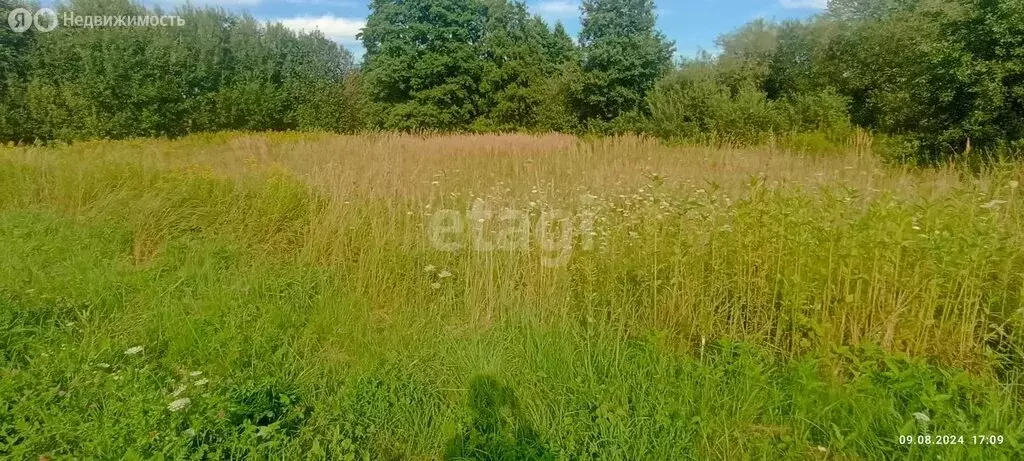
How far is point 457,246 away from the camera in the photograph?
3.68 m

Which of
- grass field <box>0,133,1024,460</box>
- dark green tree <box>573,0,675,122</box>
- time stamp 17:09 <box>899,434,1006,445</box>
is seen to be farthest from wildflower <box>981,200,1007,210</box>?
dark green tree <box>573,0,675,122</box>

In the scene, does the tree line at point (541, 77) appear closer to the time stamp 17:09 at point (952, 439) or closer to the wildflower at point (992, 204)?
the wildflower at point (992, 204)

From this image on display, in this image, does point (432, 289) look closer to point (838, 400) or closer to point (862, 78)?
point (838, 400)

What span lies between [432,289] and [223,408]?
1516mm

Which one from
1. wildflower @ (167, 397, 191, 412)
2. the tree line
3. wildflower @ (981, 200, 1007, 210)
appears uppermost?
the tree line

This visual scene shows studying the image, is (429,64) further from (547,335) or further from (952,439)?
(952,439)

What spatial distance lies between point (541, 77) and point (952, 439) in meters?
22.2

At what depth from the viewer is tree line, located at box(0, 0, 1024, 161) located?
7.26 m

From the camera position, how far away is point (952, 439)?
1.82m

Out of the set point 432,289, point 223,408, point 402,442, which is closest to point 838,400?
point 402,442

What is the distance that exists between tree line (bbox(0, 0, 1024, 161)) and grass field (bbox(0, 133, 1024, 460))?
464 cm

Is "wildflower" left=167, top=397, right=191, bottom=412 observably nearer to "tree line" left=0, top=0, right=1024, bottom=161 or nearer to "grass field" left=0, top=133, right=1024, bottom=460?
"grass field" left=0, top=133, right=1024, bottom=460

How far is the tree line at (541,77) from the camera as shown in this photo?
7262 millimetres

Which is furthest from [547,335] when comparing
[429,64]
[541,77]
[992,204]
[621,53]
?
[429,64]
